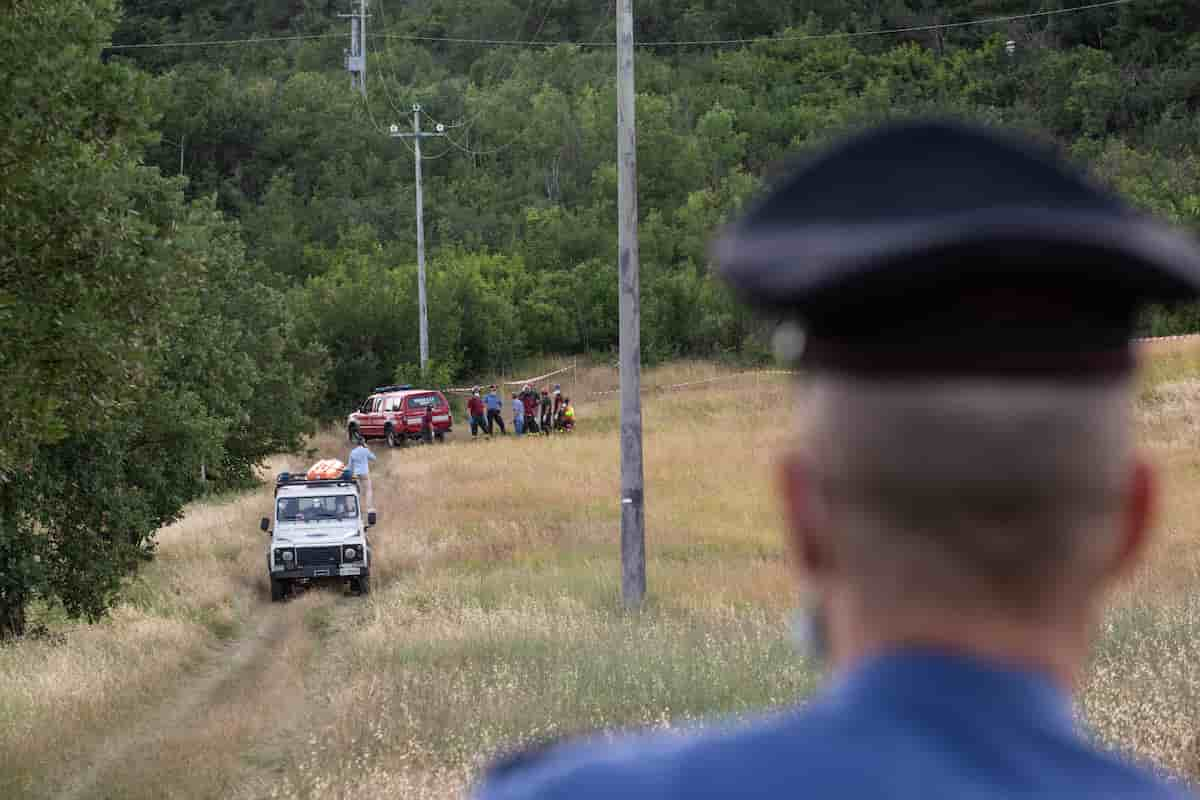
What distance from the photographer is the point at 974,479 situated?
1503mm

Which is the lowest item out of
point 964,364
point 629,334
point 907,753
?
point 629,334

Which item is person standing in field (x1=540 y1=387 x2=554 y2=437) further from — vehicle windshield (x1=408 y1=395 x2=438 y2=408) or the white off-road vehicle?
the white off-road vehicle

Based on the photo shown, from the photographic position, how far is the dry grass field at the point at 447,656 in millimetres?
11906

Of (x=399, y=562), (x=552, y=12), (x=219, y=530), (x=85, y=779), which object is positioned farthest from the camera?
(x=552, y=12)

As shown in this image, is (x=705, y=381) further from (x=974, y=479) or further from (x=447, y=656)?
(x=974, y=479)

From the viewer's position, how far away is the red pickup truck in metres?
50.5

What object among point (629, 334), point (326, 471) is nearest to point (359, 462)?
point (326, 471)

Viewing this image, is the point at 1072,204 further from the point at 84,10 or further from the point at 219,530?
the point at 219,530

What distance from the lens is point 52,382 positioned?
12.1 m

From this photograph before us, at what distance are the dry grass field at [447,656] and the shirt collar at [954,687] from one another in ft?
28.9

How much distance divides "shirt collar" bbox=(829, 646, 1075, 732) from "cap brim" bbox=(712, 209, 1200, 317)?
35cm

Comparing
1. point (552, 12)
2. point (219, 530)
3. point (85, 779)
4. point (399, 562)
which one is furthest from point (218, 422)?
point (552, 12)

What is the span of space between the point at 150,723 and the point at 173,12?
146 metres

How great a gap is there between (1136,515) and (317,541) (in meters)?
23.4
